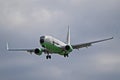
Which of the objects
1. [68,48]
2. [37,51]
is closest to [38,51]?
[37,51]

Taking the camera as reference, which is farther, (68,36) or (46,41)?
(68,36)

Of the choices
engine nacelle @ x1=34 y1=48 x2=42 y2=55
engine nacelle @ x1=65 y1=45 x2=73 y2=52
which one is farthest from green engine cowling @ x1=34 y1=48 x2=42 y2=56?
engine nacelle @ x1=65 y1=45 x2=73 y2=52

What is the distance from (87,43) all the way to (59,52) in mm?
8138

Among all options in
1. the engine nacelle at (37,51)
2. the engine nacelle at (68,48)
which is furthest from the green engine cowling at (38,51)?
the engine nacelle at (68,48)

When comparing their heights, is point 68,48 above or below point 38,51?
above

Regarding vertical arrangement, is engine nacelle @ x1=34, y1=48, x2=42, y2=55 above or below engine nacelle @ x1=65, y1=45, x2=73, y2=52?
below

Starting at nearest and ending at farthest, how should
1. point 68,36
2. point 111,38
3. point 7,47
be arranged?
point 111,38 < point 7,47 < point 68,36

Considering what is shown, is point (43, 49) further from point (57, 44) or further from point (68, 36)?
point (68, 36)

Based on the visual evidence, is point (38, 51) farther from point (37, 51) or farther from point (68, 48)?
point (68, 48)

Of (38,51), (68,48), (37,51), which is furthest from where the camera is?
(37,51)

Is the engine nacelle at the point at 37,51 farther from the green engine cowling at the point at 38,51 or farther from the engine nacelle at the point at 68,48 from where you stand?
the engine nacelle at the point at 68,48

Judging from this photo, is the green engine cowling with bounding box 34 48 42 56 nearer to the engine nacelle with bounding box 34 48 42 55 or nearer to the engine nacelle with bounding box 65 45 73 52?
the engine nacelle with bounding box 34 48 42 55

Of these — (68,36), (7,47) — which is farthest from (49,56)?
(68,36)

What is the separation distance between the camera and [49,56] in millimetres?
165000
